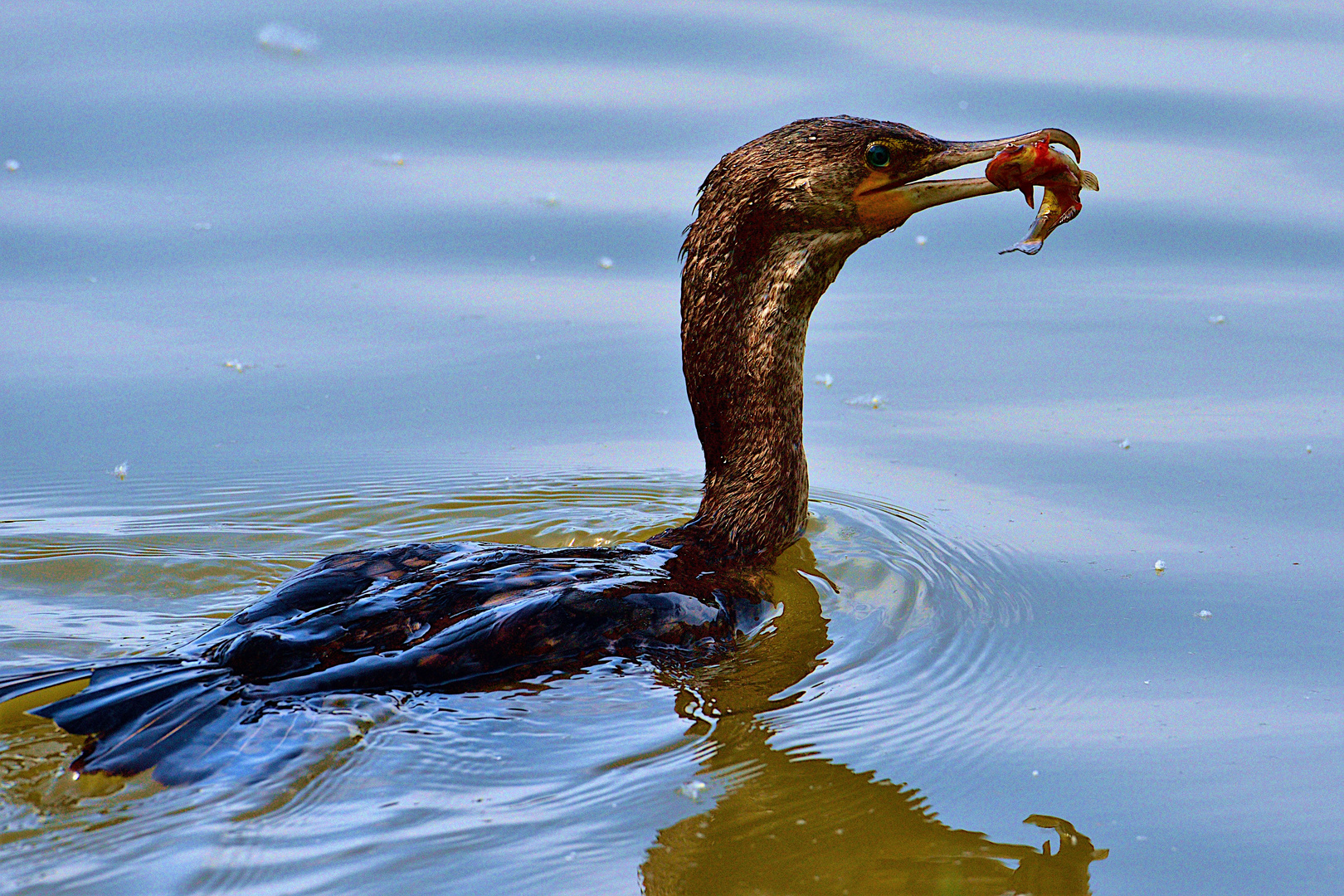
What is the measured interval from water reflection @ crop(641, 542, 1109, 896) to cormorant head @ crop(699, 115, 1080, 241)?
1.65 meters

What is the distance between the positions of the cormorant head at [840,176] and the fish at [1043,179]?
1.2 inches

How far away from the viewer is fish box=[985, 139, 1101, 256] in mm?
4887

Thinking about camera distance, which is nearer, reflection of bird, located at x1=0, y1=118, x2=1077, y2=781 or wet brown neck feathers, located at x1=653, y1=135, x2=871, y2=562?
reflection of bird, located at x1=0, y1=118, x2=1077, y2=781

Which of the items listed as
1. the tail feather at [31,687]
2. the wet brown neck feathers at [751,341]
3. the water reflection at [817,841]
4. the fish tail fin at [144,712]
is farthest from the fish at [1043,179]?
the tail feather at [31,687]

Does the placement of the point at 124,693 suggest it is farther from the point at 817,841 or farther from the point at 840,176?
the point at 840,176

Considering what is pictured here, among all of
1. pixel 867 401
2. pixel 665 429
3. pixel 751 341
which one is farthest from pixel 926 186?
pixel 665 429

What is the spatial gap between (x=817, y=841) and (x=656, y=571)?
1290 millimetres

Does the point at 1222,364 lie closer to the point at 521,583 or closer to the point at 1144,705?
the point at 1144,705

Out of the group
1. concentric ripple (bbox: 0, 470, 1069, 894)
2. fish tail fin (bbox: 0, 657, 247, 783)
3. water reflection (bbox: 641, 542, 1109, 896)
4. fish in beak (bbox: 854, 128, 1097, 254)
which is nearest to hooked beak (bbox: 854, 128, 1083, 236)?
fish in beak (bbox: 854, 128, 1097, 254)

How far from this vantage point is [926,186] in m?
4.96

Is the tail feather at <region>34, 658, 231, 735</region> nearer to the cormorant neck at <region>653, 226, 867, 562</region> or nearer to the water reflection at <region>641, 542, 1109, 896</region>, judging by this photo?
the water reflection at <region>641, 542, 1109, 896</region>

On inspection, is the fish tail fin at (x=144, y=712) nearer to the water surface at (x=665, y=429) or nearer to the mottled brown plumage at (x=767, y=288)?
the water surface at (x=665, y=429)

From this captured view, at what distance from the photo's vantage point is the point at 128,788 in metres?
3.52

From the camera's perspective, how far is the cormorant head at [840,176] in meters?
4.91
